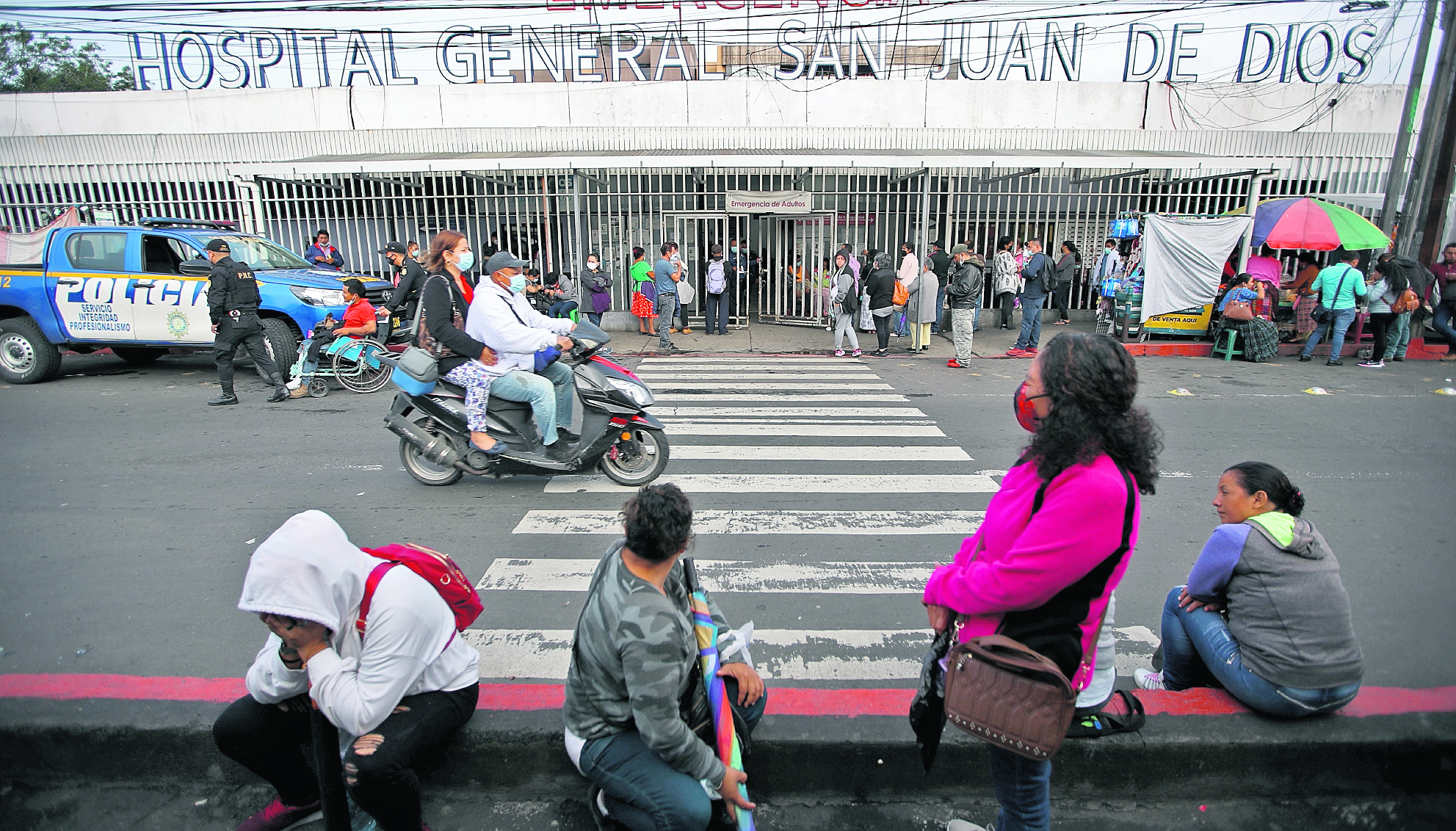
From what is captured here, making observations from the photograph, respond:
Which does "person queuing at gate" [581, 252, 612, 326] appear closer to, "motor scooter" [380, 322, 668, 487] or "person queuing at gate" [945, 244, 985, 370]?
"person queuing at gate" [945, 244, 985, 370]

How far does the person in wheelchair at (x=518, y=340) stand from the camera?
5.39 m

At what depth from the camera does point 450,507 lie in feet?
17.9

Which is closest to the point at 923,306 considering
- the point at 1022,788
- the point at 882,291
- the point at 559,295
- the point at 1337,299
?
the point at 882,291

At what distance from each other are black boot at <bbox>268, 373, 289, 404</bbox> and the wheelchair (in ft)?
0.54

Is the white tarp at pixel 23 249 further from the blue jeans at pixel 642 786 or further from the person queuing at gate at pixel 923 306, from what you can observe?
the person queuing at gate at pixel 923 306

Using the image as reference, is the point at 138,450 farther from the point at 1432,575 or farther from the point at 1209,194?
the point at 1209,194

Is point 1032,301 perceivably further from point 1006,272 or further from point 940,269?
point 940,269

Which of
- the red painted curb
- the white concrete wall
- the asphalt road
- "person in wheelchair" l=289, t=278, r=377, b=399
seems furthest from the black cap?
the white concrete wall

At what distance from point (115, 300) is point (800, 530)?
384 inches

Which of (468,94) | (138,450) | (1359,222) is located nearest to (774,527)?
(138,450)

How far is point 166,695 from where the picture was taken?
280cm

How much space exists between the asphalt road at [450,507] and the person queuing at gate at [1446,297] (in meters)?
3.66

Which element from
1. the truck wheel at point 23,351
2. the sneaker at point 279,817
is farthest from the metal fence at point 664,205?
the sneaker at point 279,817

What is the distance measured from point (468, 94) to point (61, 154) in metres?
8.53
